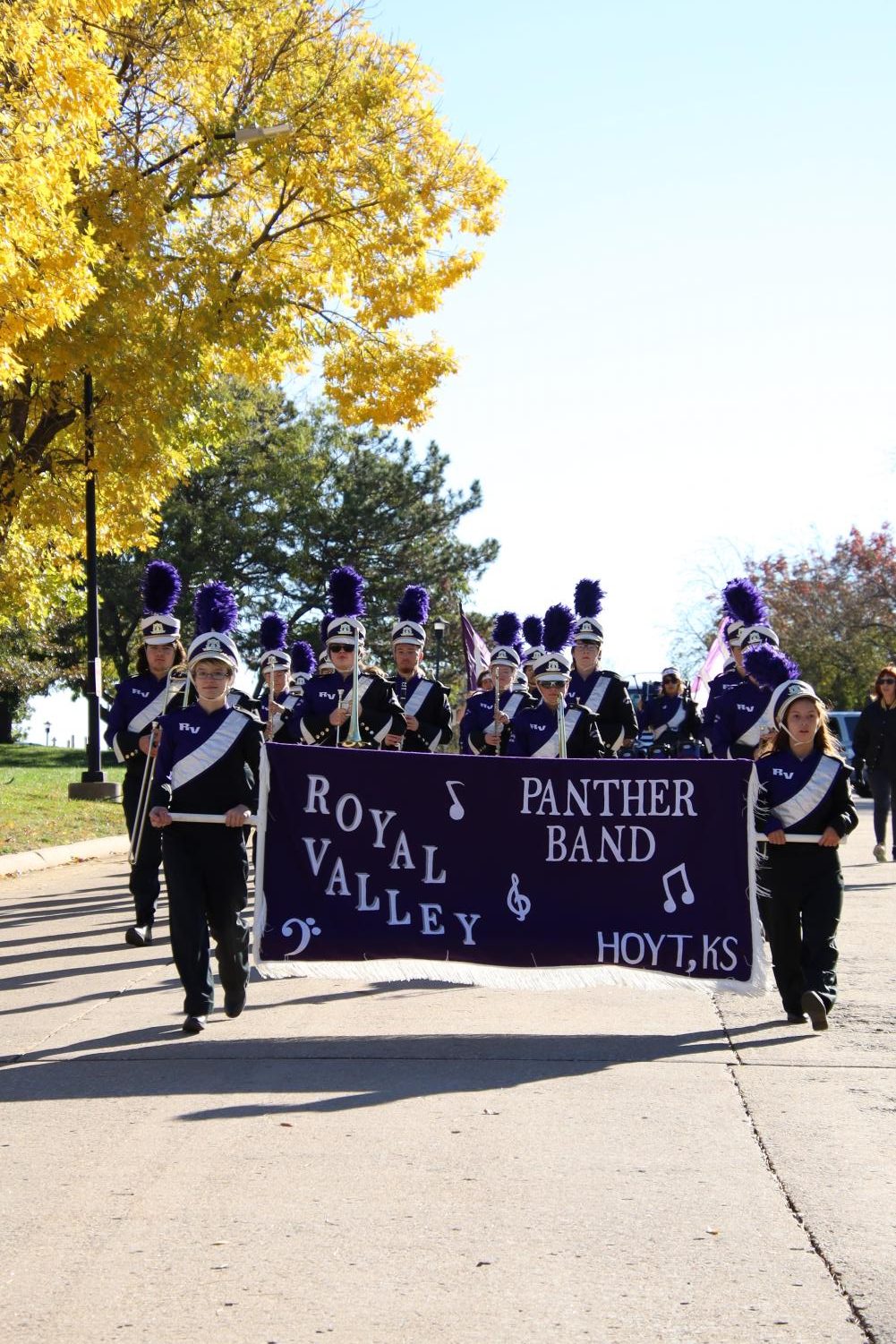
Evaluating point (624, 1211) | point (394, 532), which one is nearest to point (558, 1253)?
point (624, 1211)

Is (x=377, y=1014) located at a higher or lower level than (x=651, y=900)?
lower

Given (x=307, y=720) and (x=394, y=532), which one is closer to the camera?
(x=307, y=720)

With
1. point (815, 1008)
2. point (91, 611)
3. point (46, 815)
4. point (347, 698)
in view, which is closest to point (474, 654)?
point (347, 698)

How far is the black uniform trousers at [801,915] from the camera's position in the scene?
8.34 m

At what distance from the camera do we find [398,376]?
70.7 ft

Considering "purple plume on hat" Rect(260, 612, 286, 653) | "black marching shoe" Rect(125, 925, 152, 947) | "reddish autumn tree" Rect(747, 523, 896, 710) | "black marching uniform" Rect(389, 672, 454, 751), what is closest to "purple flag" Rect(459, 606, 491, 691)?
"purple plume on hat" Rect(260, 612, 286, 653)

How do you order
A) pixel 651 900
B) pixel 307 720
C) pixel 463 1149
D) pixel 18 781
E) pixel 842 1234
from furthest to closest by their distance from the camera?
pixel 18 781 < pixel 307 720 < pixel 651 900 < pixel 463 1149 < pixel 842 1234

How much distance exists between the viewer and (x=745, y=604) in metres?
12.9

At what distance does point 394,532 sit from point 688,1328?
4743 cm

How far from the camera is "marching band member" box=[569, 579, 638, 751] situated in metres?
13.6

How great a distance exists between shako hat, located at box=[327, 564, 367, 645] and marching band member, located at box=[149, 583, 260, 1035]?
3.70 metres

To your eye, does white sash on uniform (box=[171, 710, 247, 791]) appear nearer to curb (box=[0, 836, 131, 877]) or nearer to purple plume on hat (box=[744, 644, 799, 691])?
purple plume on hat (box=[744, 644, 799, 691])

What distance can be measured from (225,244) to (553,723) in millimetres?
10095

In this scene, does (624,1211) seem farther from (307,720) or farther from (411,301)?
(411,301)
